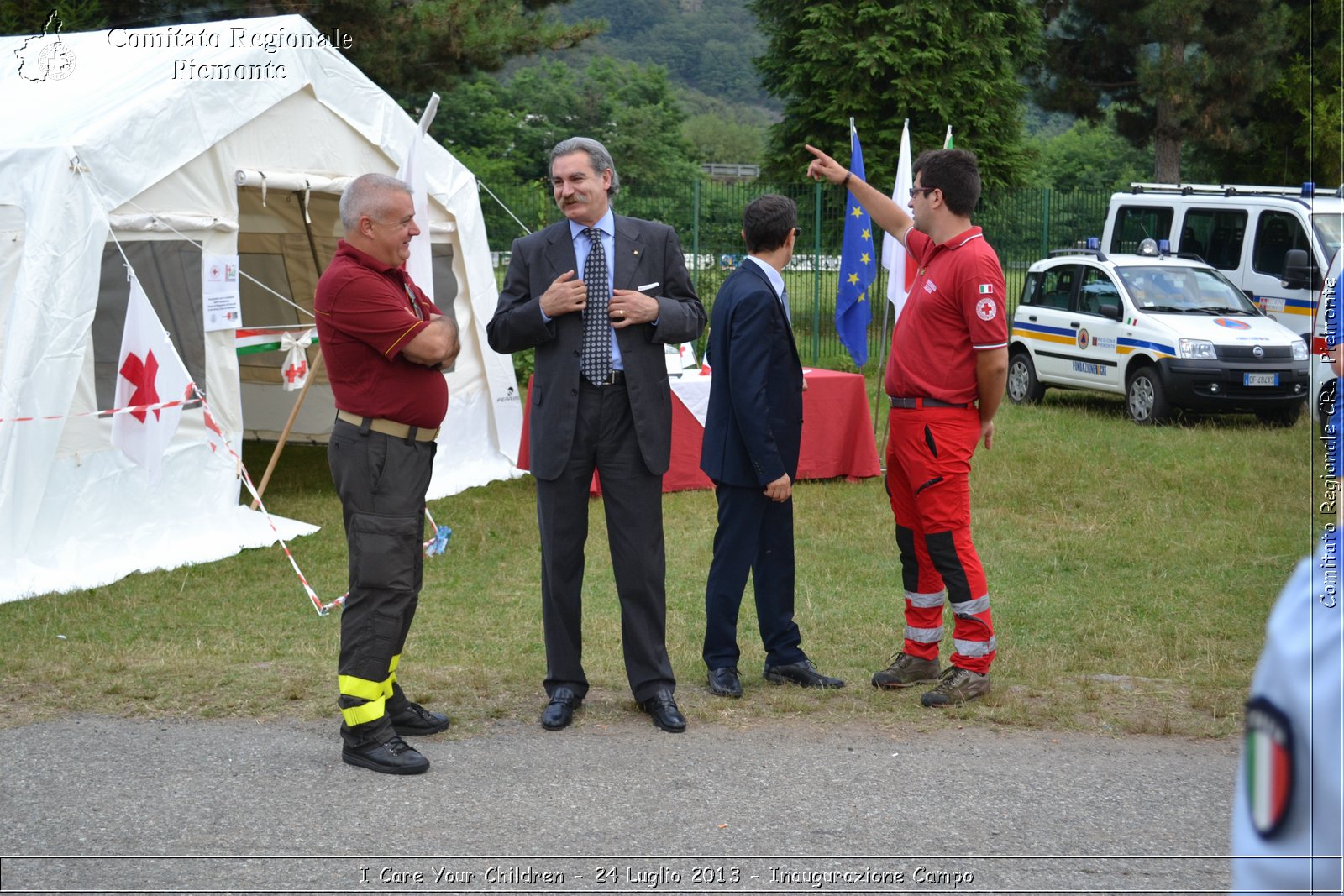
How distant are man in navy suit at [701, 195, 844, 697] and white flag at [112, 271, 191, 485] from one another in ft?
12.6

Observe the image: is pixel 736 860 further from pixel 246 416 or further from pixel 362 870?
pixel 246 416

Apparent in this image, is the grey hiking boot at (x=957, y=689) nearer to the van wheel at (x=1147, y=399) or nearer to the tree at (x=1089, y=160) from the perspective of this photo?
the van wheel at (x=1147, y=399)

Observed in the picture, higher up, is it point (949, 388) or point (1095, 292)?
point (949, 388)

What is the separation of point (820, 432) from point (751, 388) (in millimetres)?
5456

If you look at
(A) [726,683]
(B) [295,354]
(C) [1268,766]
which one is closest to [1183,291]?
(B) [295,354]

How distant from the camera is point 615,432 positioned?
4750 mm

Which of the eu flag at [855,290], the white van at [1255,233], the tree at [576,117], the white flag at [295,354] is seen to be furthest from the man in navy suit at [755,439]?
the tree at [576,117]

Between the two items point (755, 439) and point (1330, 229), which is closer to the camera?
point (755, 439)

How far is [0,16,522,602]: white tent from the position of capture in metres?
7.44

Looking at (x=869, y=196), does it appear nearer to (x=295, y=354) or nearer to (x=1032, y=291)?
(x=295, y=354)

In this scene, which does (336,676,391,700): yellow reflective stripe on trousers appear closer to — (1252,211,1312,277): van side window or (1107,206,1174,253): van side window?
(1252,211,1312,277): van side window

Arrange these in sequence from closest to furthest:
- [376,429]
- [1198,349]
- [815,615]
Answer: [376,429] < [815,615] < [1198,349]

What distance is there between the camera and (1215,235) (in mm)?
15180

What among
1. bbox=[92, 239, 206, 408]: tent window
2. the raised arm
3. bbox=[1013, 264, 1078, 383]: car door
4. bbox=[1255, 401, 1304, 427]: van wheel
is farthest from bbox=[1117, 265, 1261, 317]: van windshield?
bbox=[92, 239, 206, 408]: tent window
